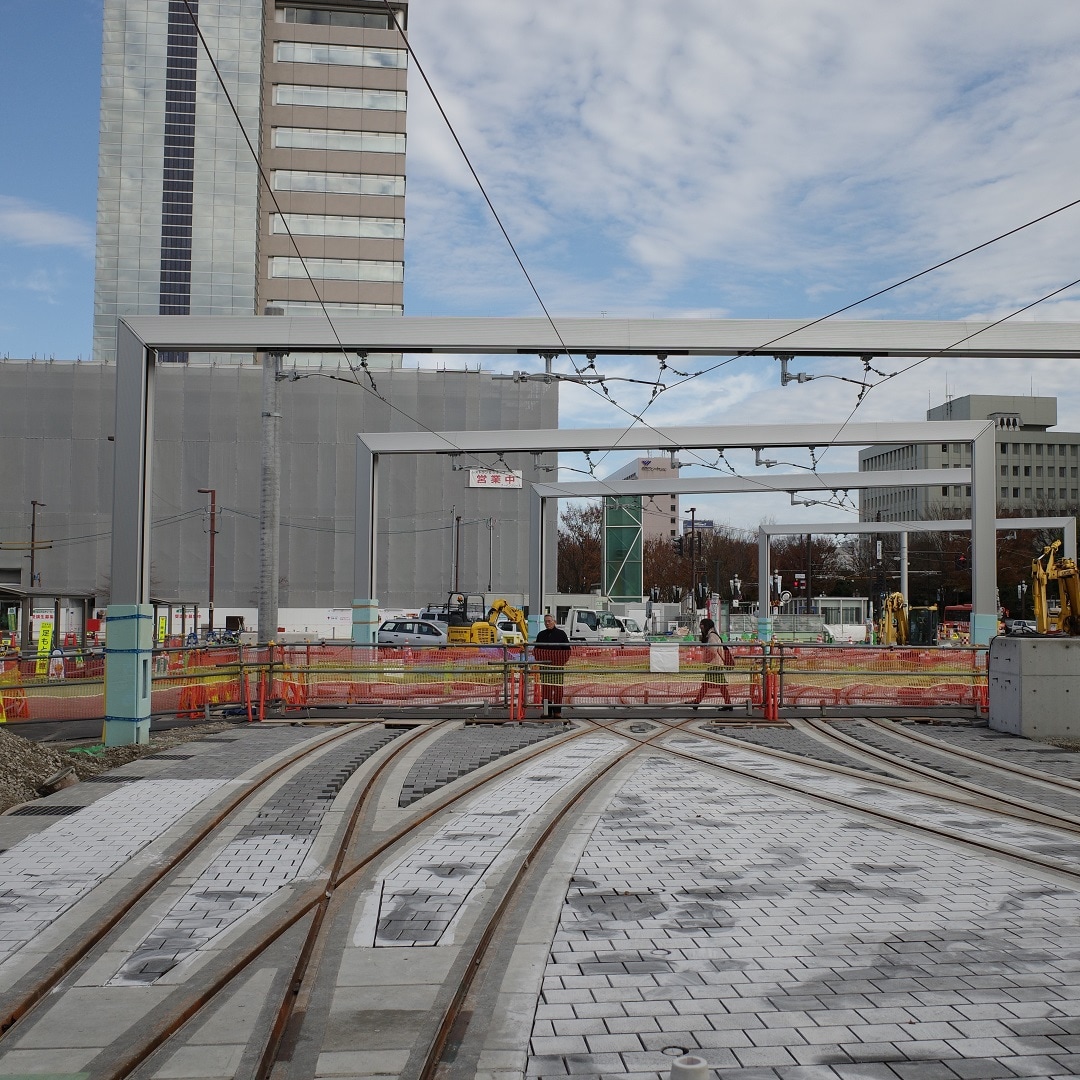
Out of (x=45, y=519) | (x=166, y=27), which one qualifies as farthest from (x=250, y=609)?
(x=166, y=27)

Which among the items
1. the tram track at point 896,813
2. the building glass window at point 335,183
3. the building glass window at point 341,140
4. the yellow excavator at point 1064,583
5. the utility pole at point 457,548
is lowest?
the tram track at point 896,813

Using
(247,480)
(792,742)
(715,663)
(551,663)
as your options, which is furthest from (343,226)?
(792,742)

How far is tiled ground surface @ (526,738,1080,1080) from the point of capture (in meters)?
4.55

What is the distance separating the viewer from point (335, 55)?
81.8 metres

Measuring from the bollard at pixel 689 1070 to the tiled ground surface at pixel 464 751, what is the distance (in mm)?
6782

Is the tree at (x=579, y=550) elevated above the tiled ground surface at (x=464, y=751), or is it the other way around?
the tree at (x=579, y=550)

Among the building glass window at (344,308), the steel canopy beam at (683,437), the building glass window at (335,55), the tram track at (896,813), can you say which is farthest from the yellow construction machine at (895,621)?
the building glass window at (335,55)

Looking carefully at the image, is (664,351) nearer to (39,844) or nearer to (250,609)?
(39,844)

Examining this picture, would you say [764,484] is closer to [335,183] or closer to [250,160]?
[335,183]

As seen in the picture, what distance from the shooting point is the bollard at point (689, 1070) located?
3.80 meters

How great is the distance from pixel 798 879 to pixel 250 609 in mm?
64474

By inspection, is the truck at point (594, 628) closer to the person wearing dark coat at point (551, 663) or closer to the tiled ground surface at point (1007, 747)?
the person wearing dark coat at point (551, 663)

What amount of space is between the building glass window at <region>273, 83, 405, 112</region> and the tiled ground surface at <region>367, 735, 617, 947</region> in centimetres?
7691

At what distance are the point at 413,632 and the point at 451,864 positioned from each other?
34.1m
